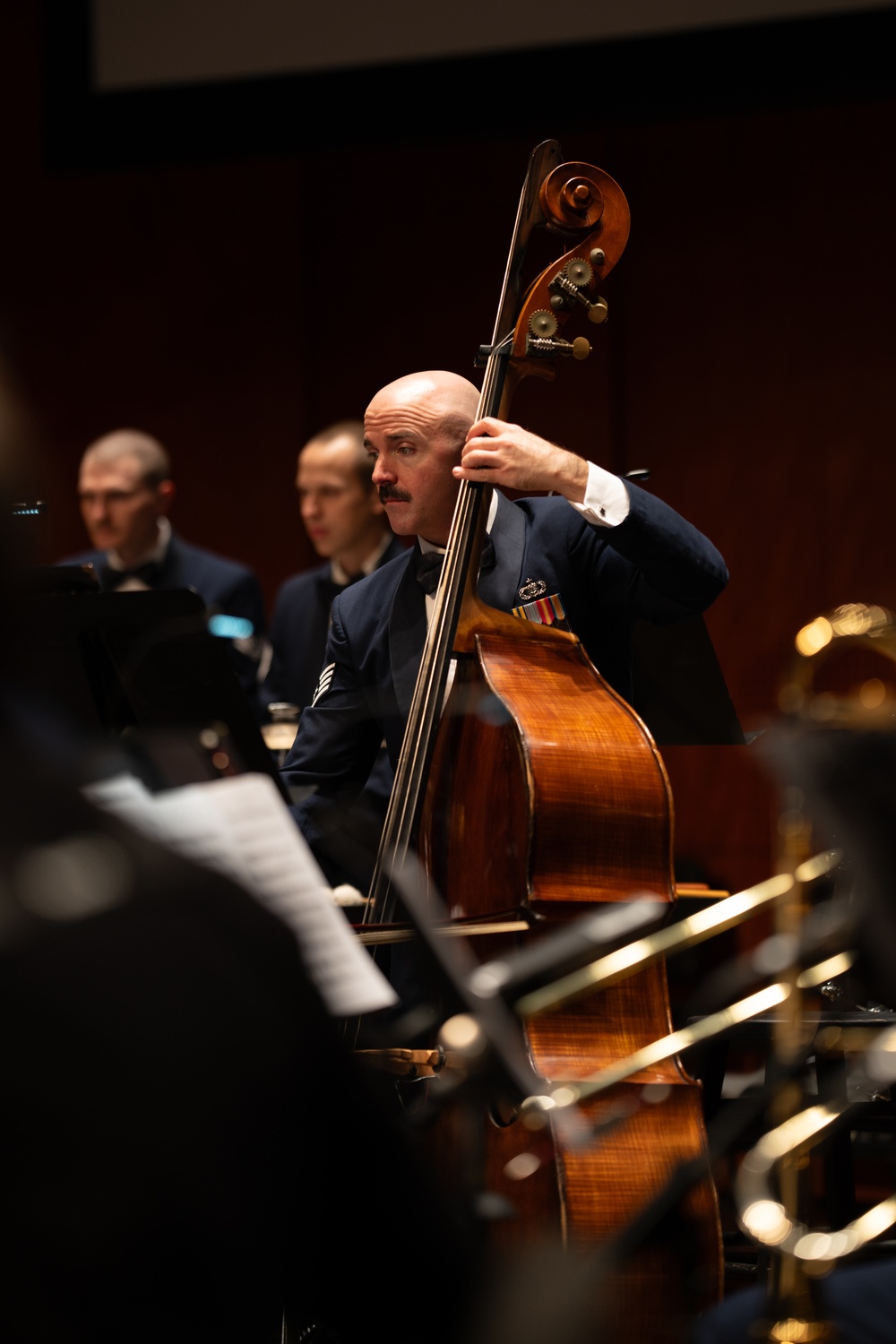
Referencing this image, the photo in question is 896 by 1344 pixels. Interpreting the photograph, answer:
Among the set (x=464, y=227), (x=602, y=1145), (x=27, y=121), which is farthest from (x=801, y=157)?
(x=602, y=1145)

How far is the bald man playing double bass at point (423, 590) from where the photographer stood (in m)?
2.29

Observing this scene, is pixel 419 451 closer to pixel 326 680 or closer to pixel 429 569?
pixel 429 569

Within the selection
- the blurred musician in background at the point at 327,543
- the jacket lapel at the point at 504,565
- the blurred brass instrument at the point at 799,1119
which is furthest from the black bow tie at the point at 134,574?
the blurred brass instrument at the point at 799,1119

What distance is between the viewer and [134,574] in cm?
438

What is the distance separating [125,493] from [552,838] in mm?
2792

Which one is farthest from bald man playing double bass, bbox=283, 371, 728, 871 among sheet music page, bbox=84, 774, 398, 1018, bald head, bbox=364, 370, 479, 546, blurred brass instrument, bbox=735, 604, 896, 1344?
sheet music page, bbox=84, 774, 398, 1018

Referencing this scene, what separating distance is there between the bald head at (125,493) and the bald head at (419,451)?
2.16 m

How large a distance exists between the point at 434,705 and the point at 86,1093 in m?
1.35

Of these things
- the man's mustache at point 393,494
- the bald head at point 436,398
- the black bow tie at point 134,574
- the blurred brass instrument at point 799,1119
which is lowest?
the black bow tie at point 134,574

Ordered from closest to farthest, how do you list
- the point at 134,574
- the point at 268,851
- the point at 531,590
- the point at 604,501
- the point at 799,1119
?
the point at 268,851
the point at 799,1119
the point at 604,501
the point at 531,590
the point at 134,574

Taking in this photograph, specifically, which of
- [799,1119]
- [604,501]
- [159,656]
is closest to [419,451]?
[604,501]

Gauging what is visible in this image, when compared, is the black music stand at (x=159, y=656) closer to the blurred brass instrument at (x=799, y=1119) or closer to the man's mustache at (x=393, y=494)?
the man's mustache at (x=393, y=494)

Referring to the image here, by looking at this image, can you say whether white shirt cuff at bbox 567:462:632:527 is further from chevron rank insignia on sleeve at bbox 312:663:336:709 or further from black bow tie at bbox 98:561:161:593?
black bow tie at bbox 98:561:161:593

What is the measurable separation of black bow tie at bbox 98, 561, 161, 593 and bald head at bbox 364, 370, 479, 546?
2.10 m
